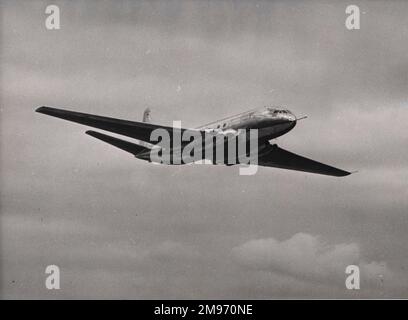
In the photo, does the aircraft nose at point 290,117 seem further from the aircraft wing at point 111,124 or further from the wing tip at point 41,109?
the wing tip at point 41,109

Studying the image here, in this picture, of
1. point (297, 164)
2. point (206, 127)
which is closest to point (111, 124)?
point (206, 127)

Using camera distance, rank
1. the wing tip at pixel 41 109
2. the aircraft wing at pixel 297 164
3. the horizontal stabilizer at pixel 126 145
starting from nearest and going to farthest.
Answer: the wing tip at pixel 41 109
the horizontal stabilizer at pixel 126 145
the aircraft wing at pixel 297 164

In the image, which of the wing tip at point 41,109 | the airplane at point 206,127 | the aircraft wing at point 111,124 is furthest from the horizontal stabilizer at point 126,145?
the wing tip at point 41,109

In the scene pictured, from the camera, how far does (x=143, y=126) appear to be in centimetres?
4481

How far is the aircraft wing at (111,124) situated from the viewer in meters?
40.8

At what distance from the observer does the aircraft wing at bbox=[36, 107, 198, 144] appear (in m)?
40.8

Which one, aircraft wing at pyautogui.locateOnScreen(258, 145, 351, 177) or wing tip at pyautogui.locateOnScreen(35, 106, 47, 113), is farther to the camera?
aircraft wing at pyautogui.locateOnScreen(258, 145, 351, 177)

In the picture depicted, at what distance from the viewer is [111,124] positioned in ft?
145

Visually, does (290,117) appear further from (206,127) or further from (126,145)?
(126,145)

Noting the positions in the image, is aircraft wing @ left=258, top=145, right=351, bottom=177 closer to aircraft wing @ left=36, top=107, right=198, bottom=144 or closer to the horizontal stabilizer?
the horizontal stabilizer

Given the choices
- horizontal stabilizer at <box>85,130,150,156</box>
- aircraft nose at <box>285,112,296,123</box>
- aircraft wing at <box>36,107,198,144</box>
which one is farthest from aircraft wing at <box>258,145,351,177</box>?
aircraft wing at <box>36,107,198,144</box>
